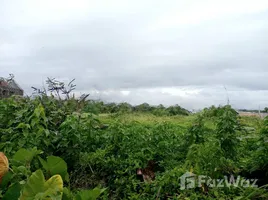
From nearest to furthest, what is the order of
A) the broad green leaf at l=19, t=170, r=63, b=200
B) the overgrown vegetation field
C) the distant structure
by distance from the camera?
the broad green leaf at l=19, t=170, r=63, b=200, the overgrown vegetation field, the distant structure

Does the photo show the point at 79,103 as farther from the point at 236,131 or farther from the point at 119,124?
the point at 236,131

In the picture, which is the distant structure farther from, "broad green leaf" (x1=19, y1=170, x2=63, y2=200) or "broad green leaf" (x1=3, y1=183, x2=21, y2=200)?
"broad green leaf" (x1=19, y1=170, x2=63, y2=200)

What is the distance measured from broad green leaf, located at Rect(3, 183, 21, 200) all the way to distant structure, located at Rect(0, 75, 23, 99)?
4287 millimetres

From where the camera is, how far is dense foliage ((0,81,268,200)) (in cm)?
240

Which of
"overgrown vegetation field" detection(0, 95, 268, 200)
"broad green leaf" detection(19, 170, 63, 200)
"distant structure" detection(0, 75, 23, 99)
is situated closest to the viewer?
"broad green leaf" detection(19, 170, 63, 200)

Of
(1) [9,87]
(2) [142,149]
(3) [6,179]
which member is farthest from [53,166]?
(1) [9,87]

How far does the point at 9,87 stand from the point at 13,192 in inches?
181

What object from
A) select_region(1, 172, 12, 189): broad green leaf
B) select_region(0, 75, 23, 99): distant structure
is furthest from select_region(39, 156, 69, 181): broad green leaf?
select_region(0, 75, 23, 99): distant structure

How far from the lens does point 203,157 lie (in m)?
2.39

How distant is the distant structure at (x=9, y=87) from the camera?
5107mm

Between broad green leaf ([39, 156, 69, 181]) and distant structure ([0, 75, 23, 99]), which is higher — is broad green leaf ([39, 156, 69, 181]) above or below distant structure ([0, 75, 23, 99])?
below

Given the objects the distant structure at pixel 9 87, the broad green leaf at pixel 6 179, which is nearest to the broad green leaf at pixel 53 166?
the broad green leaf at pixel 6 179

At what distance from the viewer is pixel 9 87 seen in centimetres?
528

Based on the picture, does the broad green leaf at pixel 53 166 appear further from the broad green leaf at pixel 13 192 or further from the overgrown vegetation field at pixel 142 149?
the overgrown vegetation field at pixel 142 149
